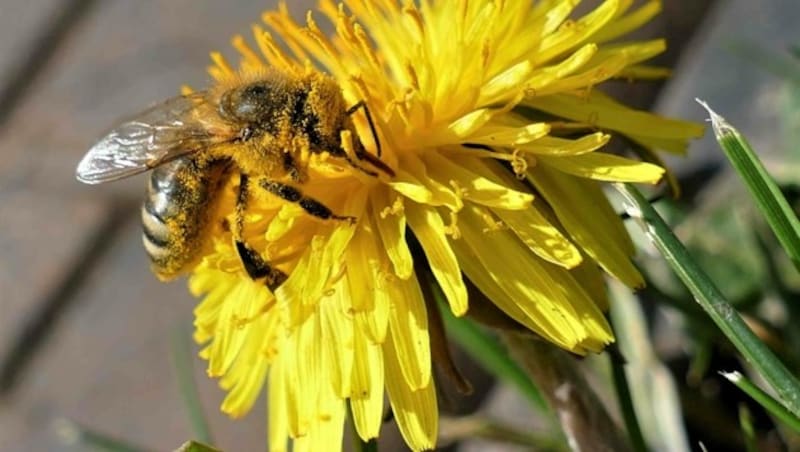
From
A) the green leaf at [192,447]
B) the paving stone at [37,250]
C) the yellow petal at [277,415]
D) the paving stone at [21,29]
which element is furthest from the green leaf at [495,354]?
the paving stone at [21,29]

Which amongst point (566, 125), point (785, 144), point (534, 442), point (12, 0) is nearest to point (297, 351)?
point (566, 125)

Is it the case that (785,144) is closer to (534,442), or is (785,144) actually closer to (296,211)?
(534,442)

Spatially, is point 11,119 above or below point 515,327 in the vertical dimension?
above

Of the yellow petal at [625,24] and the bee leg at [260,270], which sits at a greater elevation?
the bee leg at [260,270]

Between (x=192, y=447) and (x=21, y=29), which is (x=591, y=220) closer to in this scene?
(x=192, y=447)

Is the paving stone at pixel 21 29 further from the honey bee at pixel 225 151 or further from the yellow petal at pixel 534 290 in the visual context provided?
the yellow petal at pixel 534 290

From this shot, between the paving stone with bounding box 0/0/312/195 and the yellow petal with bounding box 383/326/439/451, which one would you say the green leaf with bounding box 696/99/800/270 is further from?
the paving stone with bounding box 0/0/312/195
